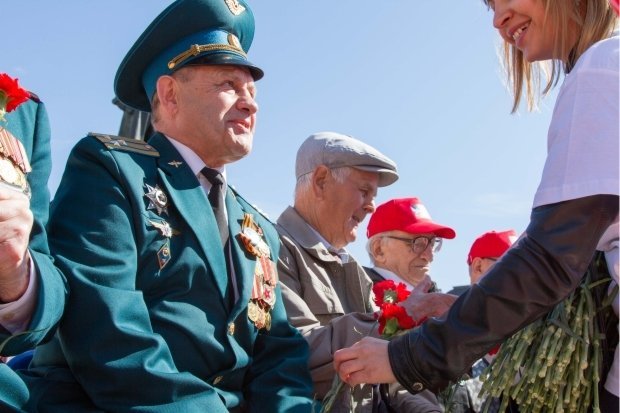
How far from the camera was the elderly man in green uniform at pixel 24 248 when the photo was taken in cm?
196

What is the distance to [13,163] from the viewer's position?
6.88 feet

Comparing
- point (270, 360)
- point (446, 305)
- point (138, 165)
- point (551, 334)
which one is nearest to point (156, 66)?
point (138, 165)

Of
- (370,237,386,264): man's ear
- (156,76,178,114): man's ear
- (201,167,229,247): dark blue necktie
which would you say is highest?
(156,76,178,114): man's ear

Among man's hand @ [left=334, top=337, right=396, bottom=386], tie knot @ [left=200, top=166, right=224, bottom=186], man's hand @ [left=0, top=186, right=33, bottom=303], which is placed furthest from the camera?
tie knot @ [left=200, top=166, right=224, bottom=186]

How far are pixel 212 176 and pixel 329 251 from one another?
1.13m

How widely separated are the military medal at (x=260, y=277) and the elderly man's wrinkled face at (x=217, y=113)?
11.7 inches

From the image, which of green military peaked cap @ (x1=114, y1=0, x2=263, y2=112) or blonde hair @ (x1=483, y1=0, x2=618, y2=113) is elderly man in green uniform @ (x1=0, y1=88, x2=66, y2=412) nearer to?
green military peaked cap @ (x1=114, y1=0, x2=263, y2=112)

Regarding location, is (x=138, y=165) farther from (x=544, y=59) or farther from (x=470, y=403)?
(x=470, y=403)

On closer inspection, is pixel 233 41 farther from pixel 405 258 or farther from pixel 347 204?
pixel 405 258

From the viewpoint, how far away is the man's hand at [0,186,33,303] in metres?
1.90

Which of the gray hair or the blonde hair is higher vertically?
the blonde hair

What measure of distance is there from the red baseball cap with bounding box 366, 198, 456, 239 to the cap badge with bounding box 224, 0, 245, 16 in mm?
2558

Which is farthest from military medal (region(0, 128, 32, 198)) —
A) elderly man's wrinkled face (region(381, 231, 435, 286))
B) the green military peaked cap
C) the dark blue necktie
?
elderly man's wrinkled face (region(381, 231, 435, 286))

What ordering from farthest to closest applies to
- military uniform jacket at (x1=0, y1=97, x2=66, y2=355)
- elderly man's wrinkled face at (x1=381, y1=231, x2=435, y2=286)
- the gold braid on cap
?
elderly man's wrinkled face at (x1=381, y1=231, x2=435, y2=286), the gold braid on cap, military uniform jacket at (x1=0, y1=97, x2=66, y2=355)
